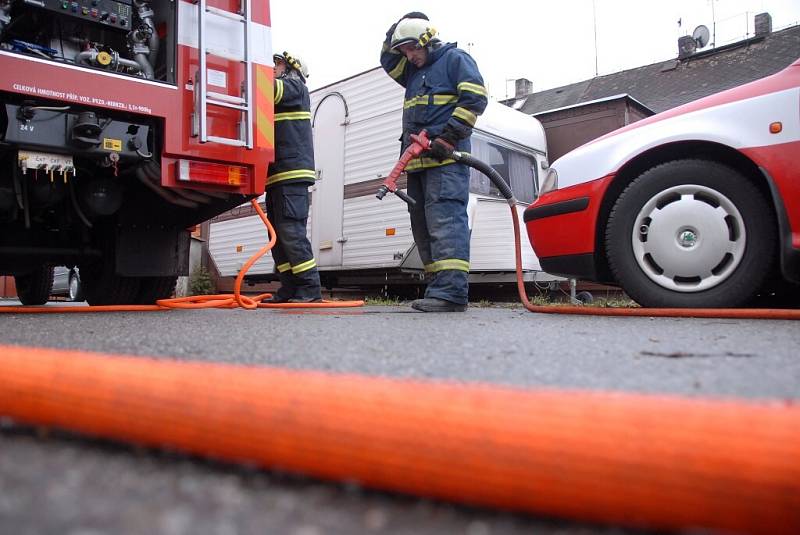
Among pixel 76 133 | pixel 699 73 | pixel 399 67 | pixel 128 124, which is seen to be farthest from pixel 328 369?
pixel 699 73

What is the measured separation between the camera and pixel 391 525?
743 millimetres

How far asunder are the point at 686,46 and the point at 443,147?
2095 cm

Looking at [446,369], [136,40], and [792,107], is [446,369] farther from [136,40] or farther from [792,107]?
[136,40]

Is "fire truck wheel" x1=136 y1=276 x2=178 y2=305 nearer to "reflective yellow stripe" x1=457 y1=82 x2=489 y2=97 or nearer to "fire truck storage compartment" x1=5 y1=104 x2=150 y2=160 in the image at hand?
"fire truck storage compartment" x1=5 y1=104 x2=150 y2=160

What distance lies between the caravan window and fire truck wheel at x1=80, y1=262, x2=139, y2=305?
3.77m

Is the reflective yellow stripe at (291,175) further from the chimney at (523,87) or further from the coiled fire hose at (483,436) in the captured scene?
the chimney at (523,87)

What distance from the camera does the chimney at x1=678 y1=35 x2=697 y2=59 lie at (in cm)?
2078

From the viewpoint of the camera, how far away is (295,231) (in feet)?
15.0

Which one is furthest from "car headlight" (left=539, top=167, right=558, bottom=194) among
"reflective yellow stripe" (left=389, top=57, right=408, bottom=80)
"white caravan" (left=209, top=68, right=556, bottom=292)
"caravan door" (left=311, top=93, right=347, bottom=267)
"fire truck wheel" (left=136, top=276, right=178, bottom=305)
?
"caravan door" (left=311, top=93, right=347, bottom=267)

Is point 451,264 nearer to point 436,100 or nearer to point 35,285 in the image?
point 436,100

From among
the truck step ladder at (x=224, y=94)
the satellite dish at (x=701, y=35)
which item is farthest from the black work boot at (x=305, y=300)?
the satellite dish at (x=701, y=35)

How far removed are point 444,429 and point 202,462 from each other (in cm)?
38

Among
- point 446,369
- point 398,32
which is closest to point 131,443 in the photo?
point 446,369

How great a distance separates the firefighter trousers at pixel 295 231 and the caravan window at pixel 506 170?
2703 millimetres
